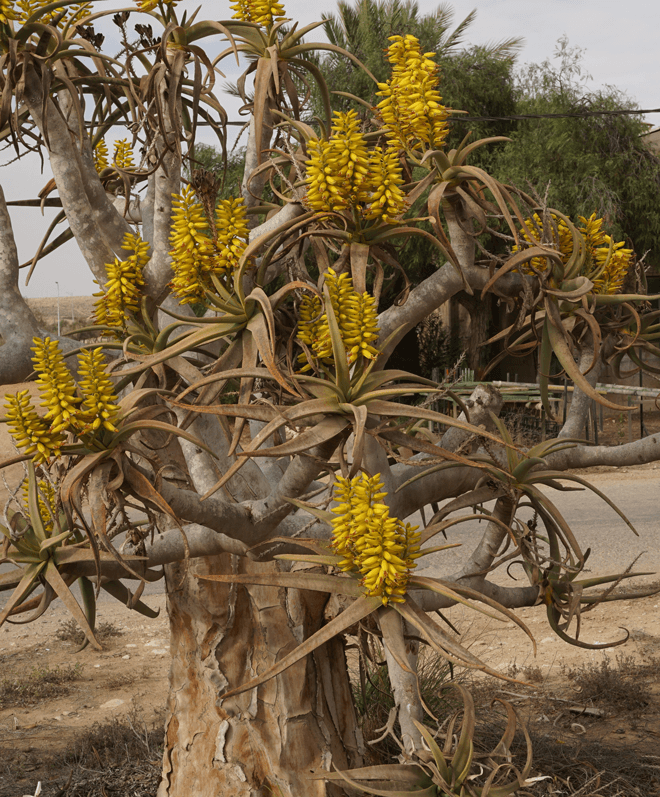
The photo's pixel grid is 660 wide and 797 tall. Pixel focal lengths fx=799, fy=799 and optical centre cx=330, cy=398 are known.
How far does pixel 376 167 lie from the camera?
1.61m

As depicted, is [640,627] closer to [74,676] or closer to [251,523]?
[74,676]

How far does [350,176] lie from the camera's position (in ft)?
5.19

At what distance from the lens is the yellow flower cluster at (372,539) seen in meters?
1.41

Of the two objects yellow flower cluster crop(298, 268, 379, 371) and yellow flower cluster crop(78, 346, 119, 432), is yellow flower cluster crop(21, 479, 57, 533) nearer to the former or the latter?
yellow flower cluster crop(78, 346, 119, 432)

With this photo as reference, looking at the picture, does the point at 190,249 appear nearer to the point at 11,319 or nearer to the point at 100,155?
the point at 11,319

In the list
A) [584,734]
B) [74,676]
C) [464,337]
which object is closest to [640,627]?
[584,734]

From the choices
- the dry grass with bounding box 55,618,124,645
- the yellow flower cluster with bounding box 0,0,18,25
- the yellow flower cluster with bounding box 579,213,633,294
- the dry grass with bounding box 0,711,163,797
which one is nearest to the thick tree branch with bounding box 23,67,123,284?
the yellow flower cluster with bounding box 0,0,18,25

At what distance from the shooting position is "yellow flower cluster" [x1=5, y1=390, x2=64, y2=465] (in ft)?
4.52

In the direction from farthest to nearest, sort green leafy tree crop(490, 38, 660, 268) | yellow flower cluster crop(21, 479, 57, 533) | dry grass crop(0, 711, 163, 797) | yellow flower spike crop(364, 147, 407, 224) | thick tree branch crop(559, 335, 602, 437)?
1. green leafy tree crop(490, 38, 660, 268)
2. dry grass crop(0, 711, 163, 797)
3. thick tree branch crop(559, 335, 602, 437)
4. yellow flower cluster crop(21, 479, 57, 533)
5. yellow flower spike crop(364, 147, 407, 224)

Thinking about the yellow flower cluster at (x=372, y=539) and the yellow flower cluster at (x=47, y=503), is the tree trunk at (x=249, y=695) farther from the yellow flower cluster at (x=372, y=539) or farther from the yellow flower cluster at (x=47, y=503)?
the yellow flower cluster at (x=372, y=539)

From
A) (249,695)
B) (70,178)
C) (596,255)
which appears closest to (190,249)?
(70,178)

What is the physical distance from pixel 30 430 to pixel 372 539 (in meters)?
0.63

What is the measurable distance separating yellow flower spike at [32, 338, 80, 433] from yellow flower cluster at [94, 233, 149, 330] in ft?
1.80

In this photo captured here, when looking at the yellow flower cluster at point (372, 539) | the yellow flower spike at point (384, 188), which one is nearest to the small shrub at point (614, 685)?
the yellow flower cluster at point (372, 539)
